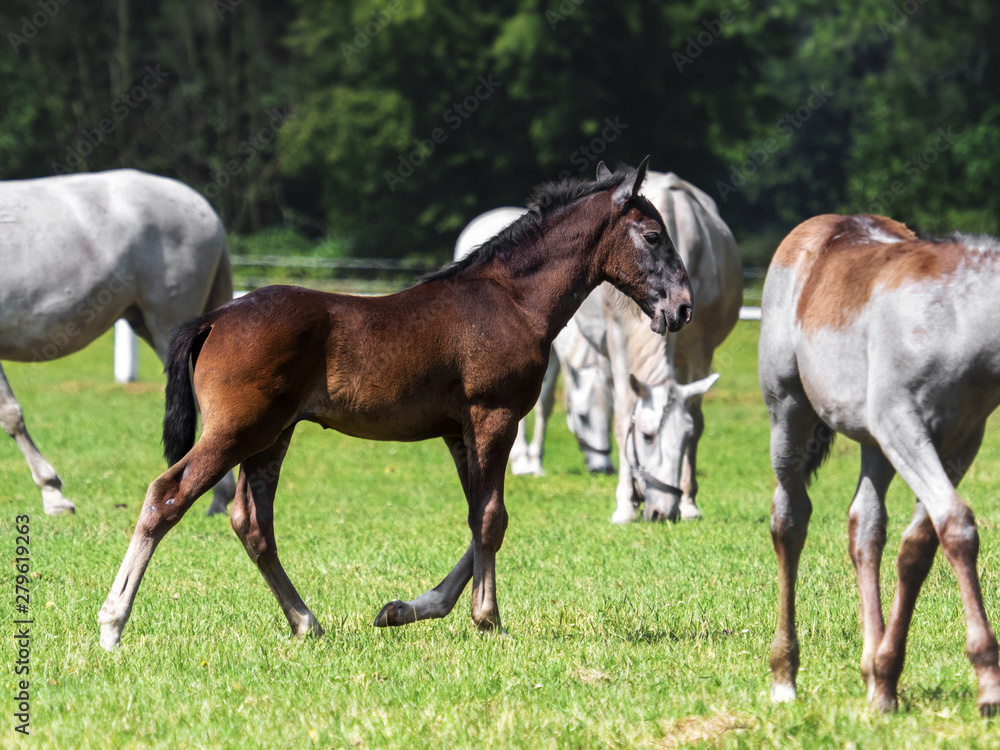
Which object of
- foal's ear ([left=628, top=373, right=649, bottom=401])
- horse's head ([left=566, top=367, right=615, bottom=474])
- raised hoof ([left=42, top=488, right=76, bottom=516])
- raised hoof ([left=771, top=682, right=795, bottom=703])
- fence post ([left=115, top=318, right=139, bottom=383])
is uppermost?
raised hoof ([left=771, top=682, right=795, bottom=703])

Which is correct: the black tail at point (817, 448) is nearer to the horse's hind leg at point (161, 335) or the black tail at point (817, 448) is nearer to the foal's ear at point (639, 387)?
the foal's ear at point (639, 387)

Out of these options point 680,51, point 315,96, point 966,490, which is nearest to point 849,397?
point 966,490

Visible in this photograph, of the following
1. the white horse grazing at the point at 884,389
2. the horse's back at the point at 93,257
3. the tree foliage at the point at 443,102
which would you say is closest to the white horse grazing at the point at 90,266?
the horse's back at the point at 93,257

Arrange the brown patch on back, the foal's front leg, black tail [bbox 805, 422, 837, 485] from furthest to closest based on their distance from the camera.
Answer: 1. the foal's front leg
2. black tail [bbox 805, 422, 837, 485]
3. the brown patch on back

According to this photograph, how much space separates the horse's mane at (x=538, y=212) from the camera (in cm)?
550

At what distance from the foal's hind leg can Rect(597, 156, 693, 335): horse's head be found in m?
1.06

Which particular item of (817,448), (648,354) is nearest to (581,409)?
(648,354)

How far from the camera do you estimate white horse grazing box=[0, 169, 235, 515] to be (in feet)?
27.6

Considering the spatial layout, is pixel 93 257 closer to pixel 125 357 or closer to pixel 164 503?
pixel 164 503

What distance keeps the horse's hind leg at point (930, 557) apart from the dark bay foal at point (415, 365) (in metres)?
1.77

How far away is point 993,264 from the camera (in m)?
3.57

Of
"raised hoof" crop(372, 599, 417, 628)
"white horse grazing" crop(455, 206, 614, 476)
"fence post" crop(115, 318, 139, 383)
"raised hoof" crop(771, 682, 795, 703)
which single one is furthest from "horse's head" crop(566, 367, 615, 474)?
"fence post" crop(115, 318, 139, 383)

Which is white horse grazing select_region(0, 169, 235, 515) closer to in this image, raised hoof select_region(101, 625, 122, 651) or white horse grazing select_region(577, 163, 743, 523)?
white horse grazing select_region(577, 163, 743, 523)

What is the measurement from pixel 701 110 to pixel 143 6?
67.0ft
